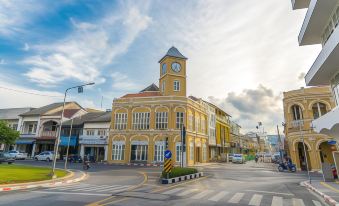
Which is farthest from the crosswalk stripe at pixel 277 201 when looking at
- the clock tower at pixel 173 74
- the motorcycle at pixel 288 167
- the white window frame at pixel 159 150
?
the clock tower at pixel 173 74

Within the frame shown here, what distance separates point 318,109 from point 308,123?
225 cm

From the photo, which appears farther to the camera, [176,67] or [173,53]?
[173,53]

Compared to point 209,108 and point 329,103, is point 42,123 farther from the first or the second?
point 329,103

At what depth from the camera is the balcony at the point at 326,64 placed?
375 inches

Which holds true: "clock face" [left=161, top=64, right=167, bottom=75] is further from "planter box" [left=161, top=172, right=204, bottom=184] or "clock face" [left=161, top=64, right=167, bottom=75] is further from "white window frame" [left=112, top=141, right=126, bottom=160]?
"planter box" [left=161, top=172, right=204, bottom=184]

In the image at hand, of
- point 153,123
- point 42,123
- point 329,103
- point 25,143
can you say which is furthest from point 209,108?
point 25,143

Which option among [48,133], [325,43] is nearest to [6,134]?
[48,133]

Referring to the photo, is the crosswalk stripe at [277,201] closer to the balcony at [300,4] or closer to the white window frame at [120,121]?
the balcony at [300,4]

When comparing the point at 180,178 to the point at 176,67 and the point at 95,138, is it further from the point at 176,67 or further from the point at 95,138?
the point at 95,138

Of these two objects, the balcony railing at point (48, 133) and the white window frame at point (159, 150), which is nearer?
the white window frame at point (159, 150)

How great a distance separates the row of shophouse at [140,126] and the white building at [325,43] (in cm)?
2143

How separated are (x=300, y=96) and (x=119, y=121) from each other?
92.1ft

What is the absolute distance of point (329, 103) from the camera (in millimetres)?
27453

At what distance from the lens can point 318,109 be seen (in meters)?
27.8
